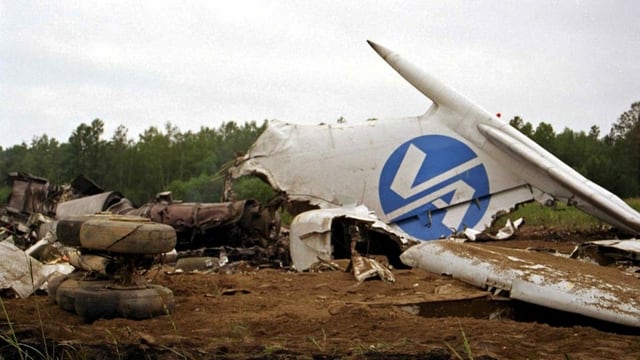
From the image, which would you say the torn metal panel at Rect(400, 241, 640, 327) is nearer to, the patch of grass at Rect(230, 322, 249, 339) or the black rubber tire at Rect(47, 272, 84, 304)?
the patch of grass at Rect(230, 322, 249, 339)

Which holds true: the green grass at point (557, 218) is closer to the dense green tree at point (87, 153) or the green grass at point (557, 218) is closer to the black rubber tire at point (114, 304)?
the black rubber tire at point (114, 304)

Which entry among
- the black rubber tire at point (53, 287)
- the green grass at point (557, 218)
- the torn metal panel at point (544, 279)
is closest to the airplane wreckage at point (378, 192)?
the green grass at point (557, 218)

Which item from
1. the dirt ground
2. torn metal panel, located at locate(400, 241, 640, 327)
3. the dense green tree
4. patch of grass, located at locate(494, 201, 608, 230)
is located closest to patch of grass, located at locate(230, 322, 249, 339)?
the dirt ground

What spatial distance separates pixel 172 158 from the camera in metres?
60.7

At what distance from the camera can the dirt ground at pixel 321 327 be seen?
330 centimetres

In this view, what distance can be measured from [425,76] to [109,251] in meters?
8.44

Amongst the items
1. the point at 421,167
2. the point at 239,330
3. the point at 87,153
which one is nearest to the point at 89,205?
the point at 421,167

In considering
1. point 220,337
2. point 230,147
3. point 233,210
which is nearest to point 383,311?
point 220,337

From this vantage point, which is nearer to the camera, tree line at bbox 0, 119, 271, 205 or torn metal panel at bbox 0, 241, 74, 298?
torn metal panel at bbox 0, 241, 74, 298

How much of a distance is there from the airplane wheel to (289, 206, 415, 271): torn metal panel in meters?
4.54

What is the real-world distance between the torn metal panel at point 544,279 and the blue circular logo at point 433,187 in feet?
14.9

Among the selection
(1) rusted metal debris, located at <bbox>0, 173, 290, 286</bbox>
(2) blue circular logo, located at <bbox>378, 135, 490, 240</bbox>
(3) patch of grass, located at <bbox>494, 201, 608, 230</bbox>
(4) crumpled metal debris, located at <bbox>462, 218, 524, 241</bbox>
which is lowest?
(1) rusted metal debris, located at <bbox>0, 173, 290, 286</bbox>

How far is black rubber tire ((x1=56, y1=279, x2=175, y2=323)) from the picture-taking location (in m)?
4.64

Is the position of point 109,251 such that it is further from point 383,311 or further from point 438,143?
point 438,143
